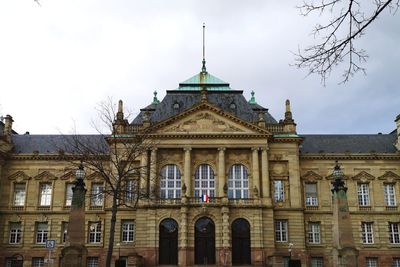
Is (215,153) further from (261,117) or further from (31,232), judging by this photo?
(31,232)

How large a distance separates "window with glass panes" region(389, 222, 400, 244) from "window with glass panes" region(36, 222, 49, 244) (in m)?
36.3

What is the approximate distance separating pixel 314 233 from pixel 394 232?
8.45 metres

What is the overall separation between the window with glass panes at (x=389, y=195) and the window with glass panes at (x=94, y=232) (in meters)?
30.7

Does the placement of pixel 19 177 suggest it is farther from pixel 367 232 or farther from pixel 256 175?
pixel 367 232

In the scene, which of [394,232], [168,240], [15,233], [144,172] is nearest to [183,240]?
[168,240]

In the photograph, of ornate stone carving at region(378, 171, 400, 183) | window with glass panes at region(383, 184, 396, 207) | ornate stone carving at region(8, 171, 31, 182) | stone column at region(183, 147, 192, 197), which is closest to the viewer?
stone column at region(183, 147, 192, 197)

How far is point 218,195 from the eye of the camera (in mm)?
48656

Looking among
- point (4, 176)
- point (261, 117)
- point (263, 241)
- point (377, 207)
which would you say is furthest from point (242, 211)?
point (4, 176)

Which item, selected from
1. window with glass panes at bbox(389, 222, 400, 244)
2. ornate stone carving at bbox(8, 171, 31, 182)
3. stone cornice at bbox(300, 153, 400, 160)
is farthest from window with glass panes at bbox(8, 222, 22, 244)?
window with glass panes at bbox(389, 222, 400, 244)

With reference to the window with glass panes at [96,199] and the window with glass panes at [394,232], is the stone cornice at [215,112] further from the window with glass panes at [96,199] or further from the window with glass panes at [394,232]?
the window with glass panes at [394,232]

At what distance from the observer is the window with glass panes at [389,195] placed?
5291 centimetres

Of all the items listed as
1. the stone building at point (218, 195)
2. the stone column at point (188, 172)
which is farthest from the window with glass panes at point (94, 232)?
the stone column at point (188, 172)

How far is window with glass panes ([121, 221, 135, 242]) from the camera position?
50.5 m

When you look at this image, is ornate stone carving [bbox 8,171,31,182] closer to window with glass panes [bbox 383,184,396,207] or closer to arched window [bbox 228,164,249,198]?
arched window [bbox 228,164,249,198]
